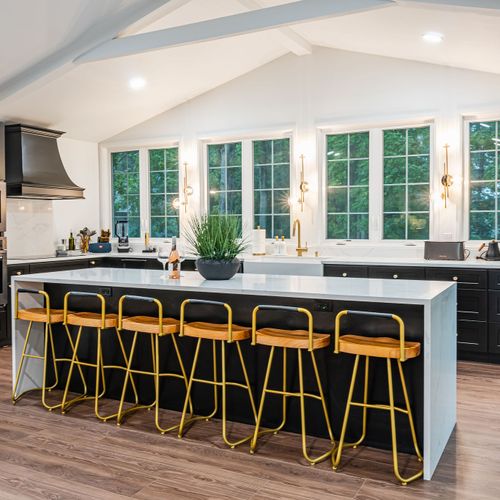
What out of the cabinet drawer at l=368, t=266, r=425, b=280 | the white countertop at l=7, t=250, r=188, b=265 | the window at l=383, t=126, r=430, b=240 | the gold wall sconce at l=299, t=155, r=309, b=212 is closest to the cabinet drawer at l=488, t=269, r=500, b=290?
the cabinet drawer at l=368, t=266, r=425, b=280

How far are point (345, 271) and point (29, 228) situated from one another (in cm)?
390

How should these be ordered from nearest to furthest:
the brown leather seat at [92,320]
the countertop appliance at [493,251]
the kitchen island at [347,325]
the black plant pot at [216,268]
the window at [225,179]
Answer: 1. the kitchen island at [347,325]
2. the brown leather seat at [92,320]
3. the black plant pot at [216,268]
4. the countertop appliance at [493,251]
5. the window at [225,179]

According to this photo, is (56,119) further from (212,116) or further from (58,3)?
(58,3)

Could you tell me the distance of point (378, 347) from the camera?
119 inches

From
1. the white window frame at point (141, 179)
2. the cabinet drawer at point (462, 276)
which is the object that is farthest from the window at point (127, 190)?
the cabinet drawer at point (462, 276)

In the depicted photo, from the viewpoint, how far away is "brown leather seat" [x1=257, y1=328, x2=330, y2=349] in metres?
3.23

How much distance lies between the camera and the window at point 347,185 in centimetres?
668

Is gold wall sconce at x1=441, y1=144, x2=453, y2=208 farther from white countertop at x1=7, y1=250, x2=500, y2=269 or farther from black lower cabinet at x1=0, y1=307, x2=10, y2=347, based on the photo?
black lower cabinet at x1=0, y1=307, x2=10, y2=347

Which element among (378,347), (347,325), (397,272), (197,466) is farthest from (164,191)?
(378,347)

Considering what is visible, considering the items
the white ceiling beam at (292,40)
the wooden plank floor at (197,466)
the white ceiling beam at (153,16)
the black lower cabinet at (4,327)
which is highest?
the white ceiling beam at (292,40)

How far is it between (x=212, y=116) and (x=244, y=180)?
93cm

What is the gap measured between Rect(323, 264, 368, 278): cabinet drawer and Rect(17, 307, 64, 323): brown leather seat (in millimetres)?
2830

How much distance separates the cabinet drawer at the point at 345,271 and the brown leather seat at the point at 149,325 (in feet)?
8.06

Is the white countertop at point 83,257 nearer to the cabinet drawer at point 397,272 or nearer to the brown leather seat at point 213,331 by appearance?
the cabinet drawer at point 397,272
